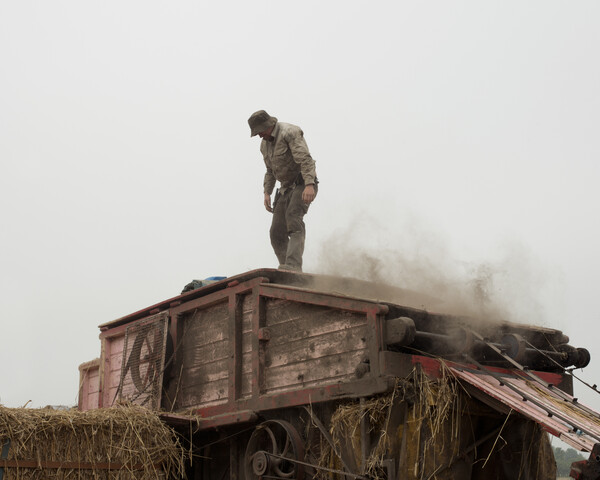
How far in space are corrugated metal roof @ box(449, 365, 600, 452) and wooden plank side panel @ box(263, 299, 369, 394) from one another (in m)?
1.10

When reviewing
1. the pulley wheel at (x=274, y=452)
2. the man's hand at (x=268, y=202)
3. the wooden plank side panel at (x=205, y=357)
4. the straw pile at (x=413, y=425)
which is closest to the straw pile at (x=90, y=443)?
the wooden plank side panel at (x=205, y=357)

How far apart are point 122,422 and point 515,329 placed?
4.93m

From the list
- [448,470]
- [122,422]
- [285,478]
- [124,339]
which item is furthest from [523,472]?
[124,339]

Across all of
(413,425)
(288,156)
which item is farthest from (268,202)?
(413,425)

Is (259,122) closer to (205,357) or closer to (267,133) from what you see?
(267,133)

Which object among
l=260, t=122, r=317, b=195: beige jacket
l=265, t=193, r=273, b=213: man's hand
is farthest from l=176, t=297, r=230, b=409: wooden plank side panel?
l=260, t=122, r=317, b=195: beige jacket

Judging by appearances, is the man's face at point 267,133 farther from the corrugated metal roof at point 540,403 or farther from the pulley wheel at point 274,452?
the corrugated metal roof at point 540,403

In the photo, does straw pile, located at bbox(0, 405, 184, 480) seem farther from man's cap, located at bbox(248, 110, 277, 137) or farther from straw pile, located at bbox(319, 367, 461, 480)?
man's cap, located at bbox(248, 110, 277, 137)

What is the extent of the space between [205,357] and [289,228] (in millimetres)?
2171

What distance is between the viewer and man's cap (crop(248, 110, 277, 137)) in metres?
10.8

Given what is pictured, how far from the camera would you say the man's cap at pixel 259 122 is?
10.8m

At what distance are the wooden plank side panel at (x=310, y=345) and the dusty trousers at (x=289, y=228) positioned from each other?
1338 millimetres

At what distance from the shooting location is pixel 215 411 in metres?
9.72

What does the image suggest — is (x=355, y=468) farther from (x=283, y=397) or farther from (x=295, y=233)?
(x=295, y=233)
